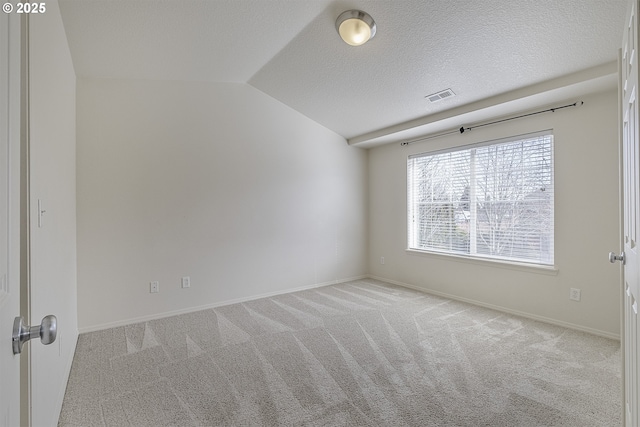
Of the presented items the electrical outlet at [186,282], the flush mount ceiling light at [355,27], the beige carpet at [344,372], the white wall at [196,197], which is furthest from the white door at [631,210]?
the electrical outlet at [186,282]

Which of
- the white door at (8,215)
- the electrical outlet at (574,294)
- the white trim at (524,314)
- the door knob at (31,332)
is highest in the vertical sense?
the white door at (8,215)

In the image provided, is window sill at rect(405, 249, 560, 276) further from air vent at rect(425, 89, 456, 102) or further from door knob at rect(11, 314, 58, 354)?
door knob at rect(11, 314, 58, 354)

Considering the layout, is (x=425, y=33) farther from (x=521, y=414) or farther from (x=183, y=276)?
(x=183, y=276)

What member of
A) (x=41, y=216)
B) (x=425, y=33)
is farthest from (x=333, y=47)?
(x=41, y=216)

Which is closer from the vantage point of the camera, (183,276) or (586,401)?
(586,401)

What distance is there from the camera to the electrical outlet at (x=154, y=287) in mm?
3373

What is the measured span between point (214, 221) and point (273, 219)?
0.79 metres

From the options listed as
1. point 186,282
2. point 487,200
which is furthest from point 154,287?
point 487,200

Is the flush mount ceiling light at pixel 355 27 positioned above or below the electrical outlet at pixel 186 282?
above

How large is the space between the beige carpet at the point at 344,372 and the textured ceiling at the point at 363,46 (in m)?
2.35

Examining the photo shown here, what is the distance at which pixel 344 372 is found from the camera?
2230 mm

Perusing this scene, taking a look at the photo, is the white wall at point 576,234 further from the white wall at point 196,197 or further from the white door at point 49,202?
the white door at point 49,202

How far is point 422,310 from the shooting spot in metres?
3.57

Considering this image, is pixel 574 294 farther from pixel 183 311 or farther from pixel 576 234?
pixel 183 311
